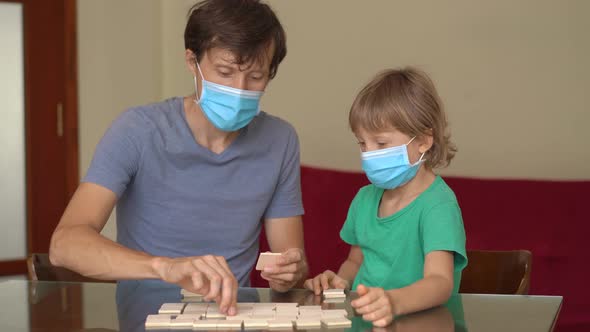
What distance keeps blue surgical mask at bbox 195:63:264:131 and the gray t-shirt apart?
10cm

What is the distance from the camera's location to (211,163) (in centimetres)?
218

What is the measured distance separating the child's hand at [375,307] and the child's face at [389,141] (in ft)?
1.77

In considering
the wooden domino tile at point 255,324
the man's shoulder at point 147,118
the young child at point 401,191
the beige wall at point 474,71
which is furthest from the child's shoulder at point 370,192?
the beige wall at point 474,71

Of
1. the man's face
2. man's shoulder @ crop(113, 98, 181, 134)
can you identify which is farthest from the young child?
man's shoulder @ crop(113, 98, 181, 134)

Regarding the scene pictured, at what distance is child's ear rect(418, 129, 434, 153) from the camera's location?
203 centimetres

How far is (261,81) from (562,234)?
1.73 metres

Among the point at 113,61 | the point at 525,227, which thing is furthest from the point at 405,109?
the point at 113,61

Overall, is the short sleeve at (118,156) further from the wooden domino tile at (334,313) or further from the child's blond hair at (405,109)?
the wooden domino tile at (334,313)

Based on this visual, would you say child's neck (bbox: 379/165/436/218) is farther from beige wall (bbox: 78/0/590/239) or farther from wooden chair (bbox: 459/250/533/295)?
beige wall (bbox: 78/0/590/239)

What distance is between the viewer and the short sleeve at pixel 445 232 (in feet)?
5.91

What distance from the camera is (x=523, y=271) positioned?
213 centimetres

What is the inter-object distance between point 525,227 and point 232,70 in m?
1.74

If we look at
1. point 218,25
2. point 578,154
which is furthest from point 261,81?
point 578,154

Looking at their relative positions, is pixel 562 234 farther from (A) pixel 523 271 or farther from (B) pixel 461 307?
(B) pixel 461 307
